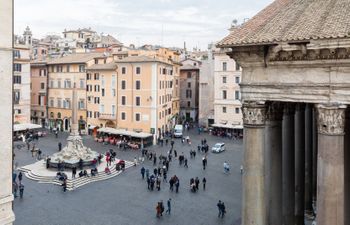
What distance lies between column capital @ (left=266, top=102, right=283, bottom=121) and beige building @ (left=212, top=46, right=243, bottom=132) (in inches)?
1427

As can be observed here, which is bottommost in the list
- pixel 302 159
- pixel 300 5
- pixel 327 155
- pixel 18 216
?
pixel 18 216

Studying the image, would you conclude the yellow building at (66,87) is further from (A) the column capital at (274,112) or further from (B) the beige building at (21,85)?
(A) the column capital at (274,112)

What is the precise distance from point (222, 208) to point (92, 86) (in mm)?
33688

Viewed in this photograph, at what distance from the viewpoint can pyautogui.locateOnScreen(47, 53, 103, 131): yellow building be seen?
50125 mm

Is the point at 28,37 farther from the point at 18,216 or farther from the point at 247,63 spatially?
the point at 247,63

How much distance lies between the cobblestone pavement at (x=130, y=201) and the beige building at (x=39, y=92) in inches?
1177

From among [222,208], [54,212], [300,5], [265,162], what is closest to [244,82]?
[265,162]

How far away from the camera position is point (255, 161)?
919 centimetres

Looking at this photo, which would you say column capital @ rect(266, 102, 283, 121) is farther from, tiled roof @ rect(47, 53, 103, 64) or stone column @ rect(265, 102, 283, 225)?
tiled roof @ rect(47, 53, 103, 64)

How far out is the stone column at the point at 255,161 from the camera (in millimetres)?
9195

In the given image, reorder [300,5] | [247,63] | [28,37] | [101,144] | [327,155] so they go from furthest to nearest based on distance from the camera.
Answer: [28,37] → [101,144] → [300,5] → [247,63] → [327,155]

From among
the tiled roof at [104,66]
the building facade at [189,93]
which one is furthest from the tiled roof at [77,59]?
the building facade at [189,93]

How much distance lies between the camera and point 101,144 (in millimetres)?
41500

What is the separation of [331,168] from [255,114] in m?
2.07
